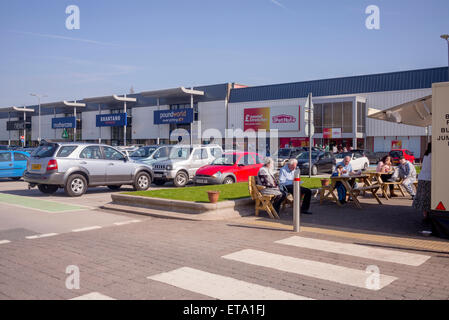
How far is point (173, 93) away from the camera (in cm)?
5241

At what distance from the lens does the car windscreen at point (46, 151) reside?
13562mm

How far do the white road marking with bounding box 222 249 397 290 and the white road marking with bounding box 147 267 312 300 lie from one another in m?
0.82

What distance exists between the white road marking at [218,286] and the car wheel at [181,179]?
1161 centimetres

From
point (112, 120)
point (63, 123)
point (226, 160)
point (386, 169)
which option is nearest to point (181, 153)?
point (226, 160)

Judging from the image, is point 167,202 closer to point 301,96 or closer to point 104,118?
point 301,96

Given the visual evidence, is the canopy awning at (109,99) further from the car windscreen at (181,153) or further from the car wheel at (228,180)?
the car wheel at (228,180)

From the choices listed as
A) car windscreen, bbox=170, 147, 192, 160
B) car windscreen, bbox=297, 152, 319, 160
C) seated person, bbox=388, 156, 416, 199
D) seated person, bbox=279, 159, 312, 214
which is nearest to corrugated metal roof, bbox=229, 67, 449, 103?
car windscreen, bbox=297, 152, 319, 160

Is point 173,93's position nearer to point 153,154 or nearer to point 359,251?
point 153,154

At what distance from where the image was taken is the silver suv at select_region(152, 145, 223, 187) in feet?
56.0

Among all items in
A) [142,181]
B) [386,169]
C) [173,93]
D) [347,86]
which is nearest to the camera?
[386,169]

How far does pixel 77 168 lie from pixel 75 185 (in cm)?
57

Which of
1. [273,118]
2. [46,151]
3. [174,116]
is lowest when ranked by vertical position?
[46,151]

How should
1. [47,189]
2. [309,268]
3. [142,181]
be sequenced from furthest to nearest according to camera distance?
[142,181]
[47,189]
[309,268]

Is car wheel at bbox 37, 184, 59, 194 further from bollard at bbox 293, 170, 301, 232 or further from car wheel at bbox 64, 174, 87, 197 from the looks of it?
bollard at bbox 293, 170, 301, 232
